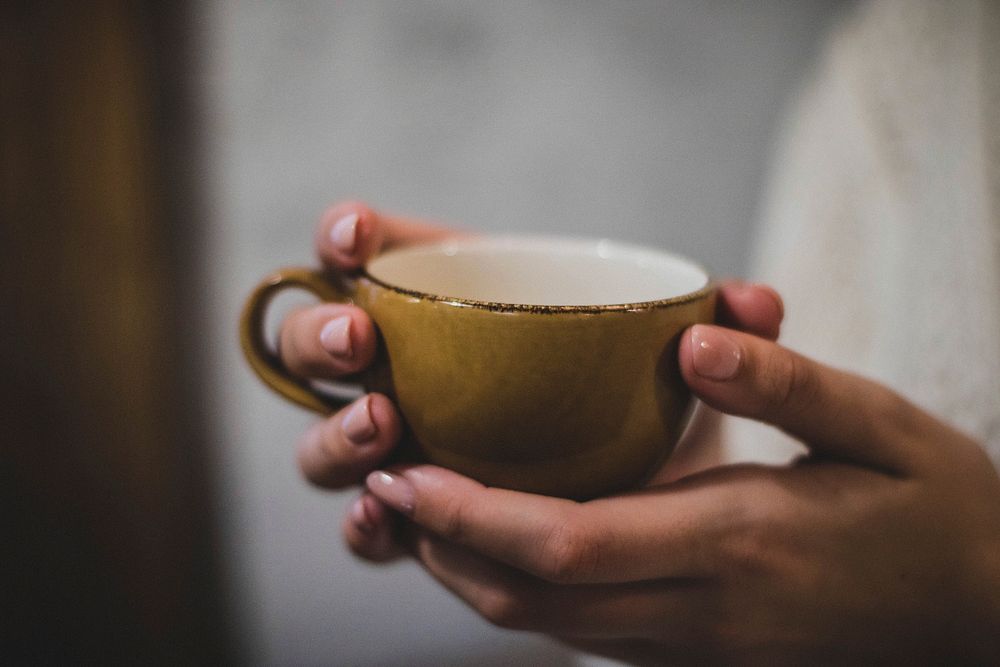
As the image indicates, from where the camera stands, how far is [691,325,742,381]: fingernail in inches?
15.9

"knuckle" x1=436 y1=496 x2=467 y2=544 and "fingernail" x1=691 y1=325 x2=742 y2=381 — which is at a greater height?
"fingernail" x1=691 y1=325 x2=742 y2=381

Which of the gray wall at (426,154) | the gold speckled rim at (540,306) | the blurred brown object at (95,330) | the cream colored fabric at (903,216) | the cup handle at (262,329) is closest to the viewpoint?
the gold speckled rim at (540,306)

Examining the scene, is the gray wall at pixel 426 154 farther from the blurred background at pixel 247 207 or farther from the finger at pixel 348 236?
the finger at pixel 348 236

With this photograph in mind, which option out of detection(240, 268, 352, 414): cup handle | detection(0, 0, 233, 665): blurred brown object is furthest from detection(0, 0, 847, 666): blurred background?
detection(240, 268, 352, 414): cup handle

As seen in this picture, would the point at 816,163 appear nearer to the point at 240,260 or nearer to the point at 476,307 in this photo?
the point at 476,307

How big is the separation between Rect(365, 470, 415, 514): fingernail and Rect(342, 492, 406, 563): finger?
0.17 ft

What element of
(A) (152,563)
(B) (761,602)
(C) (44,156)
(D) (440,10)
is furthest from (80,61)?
(B) (761,602)

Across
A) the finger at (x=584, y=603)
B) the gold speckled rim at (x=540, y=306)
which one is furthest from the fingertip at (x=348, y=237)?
the finger at (x=584, y=603)

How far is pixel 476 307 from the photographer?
1.25 feet

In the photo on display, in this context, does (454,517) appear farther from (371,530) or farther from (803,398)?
(803,398)

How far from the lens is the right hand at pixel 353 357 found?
0.45 meters

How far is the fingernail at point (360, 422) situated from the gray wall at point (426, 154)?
0.75m

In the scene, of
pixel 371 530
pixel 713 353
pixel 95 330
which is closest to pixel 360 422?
pixel 371 530

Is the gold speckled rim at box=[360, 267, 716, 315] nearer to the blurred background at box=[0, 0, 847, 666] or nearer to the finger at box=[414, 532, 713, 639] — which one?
the finger at box=[414, 532, 713, 639]
